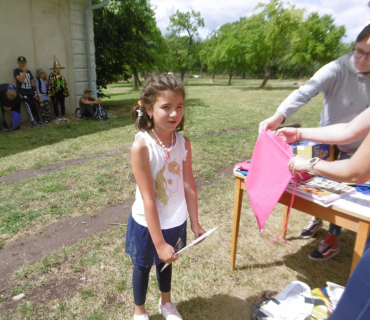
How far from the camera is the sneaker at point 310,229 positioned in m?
2.86

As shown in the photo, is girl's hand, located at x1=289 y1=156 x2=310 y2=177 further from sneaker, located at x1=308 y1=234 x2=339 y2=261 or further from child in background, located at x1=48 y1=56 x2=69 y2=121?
child in background, located at x1=48 y1=56 x2=69 y2=121

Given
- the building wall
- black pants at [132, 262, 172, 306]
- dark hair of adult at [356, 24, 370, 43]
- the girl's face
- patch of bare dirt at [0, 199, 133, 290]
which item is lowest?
patch of bare dirt at [0, 199, 133, 290]

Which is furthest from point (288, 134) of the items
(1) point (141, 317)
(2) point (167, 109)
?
(1) point (141, 317)

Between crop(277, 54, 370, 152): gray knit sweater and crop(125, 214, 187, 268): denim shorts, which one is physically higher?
crop(277, 54, 370, 152): gray knit sweater

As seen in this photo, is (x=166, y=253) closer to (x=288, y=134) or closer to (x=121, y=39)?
(x=288, y=134)

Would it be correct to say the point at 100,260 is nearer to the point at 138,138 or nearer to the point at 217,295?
the point at 217,295

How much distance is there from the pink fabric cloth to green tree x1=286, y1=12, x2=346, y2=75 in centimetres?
2903

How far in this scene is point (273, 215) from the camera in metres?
3.27

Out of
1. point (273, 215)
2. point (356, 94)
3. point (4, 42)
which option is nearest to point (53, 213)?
point (273, 215)

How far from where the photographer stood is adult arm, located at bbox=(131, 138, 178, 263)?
1.38m

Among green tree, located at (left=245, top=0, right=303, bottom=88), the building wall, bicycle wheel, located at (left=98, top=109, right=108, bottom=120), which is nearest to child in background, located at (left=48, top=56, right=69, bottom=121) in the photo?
the building wall

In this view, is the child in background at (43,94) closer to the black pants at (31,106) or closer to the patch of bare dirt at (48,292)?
the black pants at (31,106)

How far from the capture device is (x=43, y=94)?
8148 millimetres

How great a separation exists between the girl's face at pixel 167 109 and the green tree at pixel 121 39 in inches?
420
